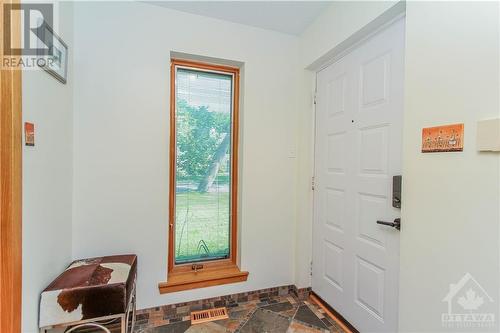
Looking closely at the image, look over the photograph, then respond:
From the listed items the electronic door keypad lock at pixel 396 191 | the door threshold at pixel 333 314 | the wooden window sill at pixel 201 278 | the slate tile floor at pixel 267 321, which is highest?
the electronic door keypad lock at pixel 396 191

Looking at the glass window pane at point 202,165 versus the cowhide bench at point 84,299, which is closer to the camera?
the cowhide bench at point 84,299

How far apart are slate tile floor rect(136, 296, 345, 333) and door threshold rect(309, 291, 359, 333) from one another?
1.5 inches

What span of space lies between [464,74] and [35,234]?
217 centimetres

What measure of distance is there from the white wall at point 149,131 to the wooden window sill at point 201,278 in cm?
6

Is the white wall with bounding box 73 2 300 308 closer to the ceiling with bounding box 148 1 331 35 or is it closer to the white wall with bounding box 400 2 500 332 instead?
the ceiling with bounding box 148 1 331 35

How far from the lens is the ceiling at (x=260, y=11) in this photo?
5.91ft

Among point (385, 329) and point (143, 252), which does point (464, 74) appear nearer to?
point (385, 329)

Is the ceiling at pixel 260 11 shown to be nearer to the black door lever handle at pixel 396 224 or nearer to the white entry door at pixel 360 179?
the white entry door at pixel 360 179

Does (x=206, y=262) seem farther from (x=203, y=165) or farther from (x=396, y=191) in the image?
(x=396, y=191)

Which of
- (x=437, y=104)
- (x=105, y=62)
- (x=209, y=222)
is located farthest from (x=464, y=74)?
(x=105, y=62)

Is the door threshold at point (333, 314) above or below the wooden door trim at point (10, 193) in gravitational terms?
below

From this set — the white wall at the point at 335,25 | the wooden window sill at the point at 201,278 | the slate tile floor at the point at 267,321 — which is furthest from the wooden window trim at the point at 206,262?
the white wall at the point at 335,25

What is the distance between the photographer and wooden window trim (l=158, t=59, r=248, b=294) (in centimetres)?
195

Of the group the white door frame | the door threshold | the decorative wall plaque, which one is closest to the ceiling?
the white door frame
